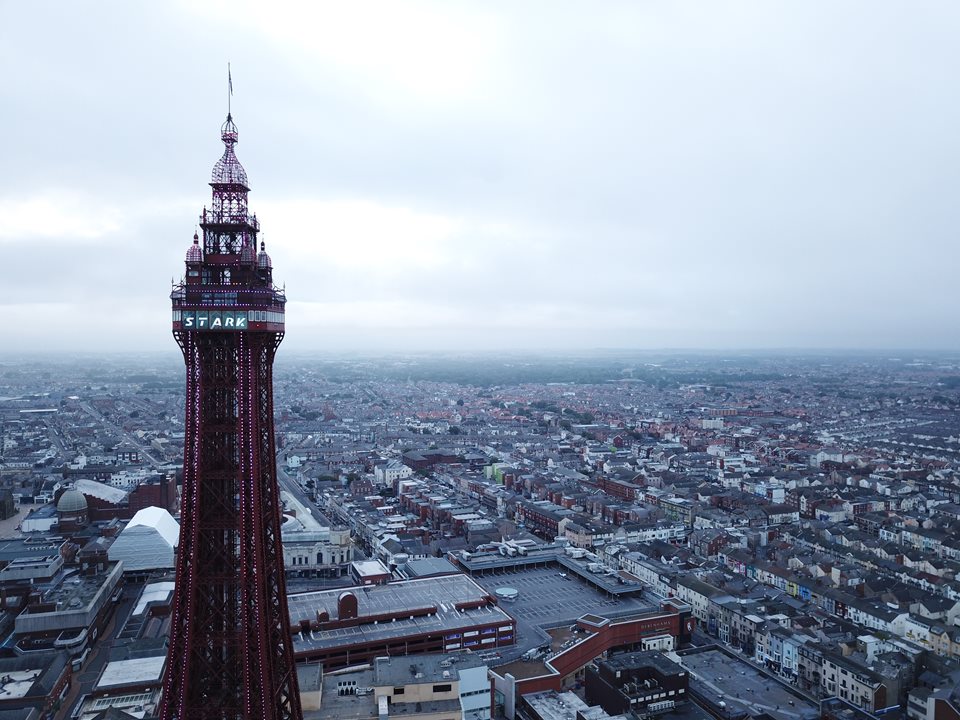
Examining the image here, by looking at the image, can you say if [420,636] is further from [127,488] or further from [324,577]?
[127,488]

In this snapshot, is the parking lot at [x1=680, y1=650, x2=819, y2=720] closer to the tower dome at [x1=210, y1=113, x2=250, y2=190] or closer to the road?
the tower dome at [x1=210, y1=113, x2=250, y2=190]

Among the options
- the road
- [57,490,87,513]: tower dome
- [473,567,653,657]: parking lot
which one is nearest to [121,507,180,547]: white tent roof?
[57,490,87,513]: tower dome

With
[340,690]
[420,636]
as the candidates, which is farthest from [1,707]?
[420,636]

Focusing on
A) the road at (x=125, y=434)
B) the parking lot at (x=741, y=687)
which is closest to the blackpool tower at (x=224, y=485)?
the parking lot at (x=741, y=687)

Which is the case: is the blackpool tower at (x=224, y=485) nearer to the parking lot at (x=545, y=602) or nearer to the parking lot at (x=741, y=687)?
the parking lot at (x=545, y=602)

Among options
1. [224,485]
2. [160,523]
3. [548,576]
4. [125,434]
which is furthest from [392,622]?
[125,434]

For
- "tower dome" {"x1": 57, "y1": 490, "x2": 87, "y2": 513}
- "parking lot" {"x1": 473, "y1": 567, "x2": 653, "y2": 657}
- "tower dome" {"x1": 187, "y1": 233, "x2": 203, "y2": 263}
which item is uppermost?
"tower dome" {"x1": 187, "y1": 233, "x2": 203, "y2": 263}
